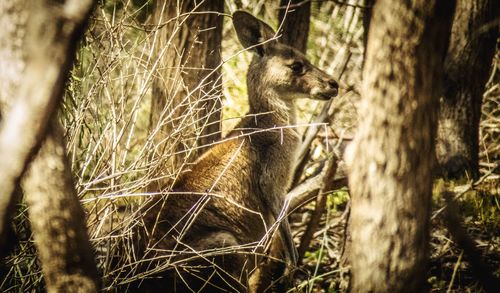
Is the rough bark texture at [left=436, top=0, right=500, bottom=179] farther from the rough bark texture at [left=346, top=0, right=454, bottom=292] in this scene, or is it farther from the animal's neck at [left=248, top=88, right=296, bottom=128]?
the rough bark texture at [left=346, top=0, right=454, bottom=292]

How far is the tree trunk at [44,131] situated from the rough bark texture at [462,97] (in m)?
4.56

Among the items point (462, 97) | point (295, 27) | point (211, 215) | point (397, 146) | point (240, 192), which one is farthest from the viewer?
point (295, 27)

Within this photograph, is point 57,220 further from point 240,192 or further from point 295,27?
point 295,27

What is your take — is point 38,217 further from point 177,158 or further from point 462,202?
point 462,202

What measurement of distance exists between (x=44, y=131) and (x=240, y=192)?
119 inches

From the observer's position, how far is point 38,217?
9.68ft

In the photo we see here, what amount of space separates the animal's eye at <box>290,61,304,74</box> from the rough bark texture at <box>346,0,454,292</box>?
2.70 m

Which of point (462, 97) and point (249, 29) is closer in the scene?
point (249, 29)

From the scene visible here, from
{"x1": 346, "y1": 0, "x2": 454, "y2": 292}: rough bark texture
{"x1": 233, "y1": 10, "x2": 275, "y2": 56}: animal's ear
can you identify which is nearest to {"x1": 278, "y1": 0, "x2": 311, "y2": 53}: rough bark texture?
{"x1": 233, "y1": 10, "x2": 275, "y2": 56}: animal's ear

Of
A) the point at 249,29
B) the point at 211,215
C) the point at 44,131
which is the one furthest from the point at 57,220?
the point at 249,29

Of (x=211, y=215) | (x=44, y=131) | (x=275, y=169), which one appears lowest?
(x=211, y=215)

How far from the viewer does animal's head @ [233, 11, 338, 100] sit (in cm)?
570

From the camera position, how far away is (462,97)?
21.7 ft

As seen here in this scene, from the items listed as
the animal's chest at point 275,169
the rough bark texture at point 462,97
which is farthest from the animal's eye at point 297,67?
the rough bark texture at point 462,97
